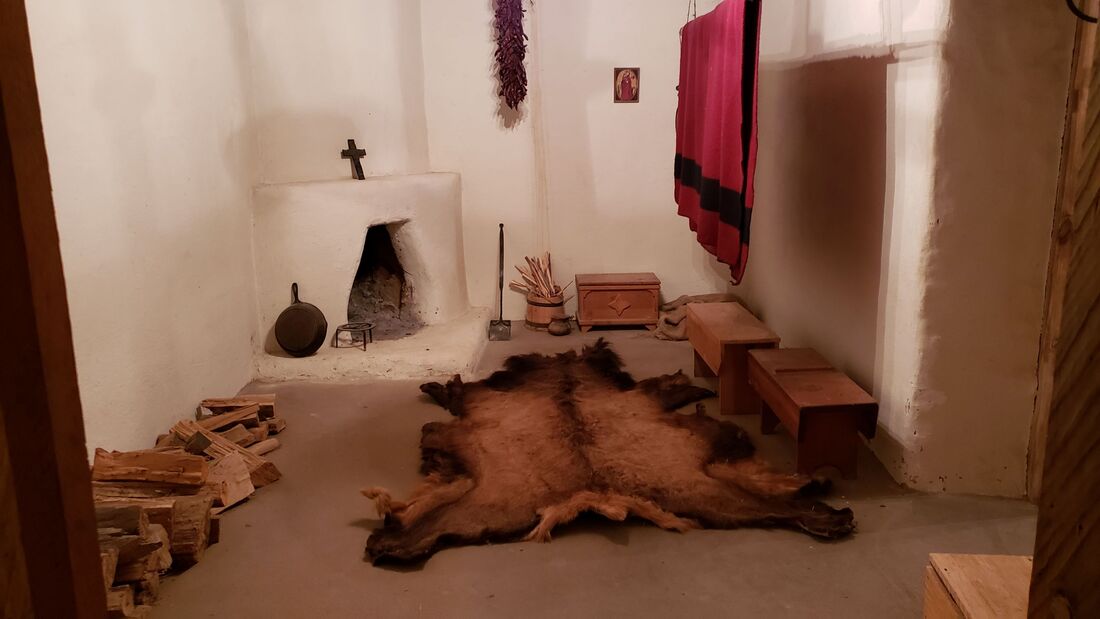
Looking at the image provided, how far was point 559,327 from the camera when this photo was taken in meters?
5.25

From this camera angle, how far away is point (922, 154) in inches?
107

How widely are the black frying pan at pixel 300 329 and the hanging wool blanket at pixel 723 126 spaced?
2.09m

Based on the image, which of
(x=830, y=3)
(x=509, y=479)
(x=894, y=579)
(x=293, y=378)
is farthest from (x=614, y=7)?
(x=894, y=579)

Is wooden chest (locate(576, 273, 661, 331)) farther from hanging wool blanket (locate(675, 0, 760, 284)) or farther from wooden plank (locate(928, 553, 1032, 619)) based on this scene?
wooden plank (locate(928, 553, 1032, 619))

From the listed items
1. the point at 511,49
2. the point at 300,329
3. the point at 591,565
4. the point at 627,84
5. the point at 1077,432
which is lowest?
the point at 591,565

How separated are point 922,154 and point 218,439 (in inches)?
112

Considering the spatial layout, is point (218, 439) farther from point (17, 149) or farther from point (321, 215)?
point (17, 149)

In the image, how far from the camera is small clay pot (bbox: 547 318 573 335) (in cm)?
524

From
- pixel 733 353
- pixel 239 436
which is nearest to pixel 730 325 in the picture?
pixel 733 353

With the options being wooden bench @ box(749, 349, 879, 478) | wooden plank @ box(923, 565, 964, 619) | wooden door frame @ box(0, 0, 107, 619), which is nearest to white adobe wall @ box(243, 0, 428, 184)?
wooden bench @ box(749, 349, 879, 478)

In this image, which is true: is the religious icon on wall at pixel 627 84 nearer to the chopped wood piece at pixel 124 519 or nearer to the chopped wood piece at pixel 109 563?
the chopped wood piece at pixel 124 519

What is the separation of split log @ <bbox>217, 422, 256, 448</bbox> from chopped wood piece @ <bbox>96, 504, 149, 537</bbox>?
100 centimetres

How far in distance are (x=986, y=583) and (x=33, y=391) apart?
118 cm

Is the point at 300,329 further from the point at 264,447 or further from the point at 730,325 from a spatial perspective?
the point at 730,325
